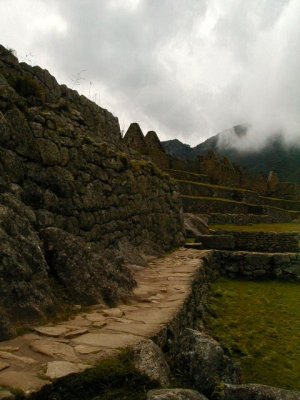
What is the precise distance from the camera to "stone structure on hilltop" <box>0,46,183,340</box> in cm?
405

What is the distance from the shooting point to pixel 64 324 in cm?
398

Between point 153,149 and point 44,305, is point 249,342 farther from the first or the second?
point 153,149

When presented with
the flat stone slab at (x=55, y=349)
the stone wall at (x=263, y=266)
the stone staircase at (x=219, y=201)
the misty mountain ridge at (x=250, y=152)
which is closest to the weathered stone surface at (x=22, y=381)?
the flat stone slab at (x=55, y=349)

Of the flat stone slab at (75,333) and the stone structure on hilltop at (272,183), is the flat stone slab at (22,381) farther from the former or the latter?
the stone structure on hilltop at (272,183)

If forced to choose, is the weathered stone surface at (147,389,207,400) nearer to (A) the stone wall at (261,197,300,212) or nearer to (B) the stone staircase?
(B) the stone staircase

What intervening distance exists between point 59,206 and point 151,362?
3.51m

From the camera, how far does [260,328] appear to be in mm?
6723

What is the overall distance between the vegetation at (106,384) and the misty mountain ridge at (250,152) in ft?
270

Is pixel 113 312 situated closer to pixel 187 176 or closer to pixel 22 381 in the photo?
pixel 22 381

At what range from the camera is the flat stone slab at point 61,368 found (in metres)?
2.76

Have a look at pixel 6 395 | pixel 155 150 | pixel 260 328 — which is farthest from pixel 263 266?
pixel 155 150

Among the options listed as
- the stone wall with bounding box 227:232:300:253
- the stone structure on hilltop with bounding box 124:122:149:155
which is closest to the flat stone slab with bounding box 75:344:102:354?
the stone wall with bounding box 227:232:300:253

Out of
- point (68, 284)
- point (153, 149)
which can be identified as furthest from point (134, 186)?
point (153, 149)

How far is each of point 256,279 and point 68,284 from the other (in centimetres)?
753
